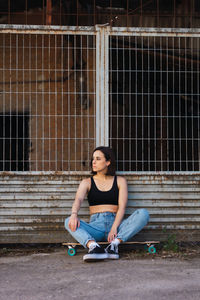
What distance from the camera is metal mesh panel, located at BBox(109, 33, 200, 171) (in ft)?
18.6

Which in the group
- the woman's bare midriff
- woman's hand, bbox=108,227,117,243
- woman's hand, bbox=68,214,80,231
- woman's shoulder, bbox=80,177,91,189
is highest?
woman's shoulder, bbox=80,177,91,189

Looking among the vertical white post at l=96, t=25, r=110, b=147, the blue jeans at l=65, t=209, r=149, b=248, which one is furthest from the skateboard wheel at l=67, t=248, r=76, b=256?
the vertical white post at l=96, t=25, r=110, b=147

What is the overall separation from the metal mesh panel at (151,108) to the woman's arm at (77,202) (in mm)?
587

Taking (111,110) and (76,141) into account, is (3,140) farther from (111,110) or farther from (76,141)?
(111,110)

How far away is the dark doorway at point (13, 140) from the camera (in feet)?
18.4

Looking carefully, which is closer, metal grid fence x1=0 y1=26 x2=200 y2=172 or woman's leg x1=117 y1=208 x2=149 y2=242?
woman's leg x1=117 y1=208 x2=149 y2=242

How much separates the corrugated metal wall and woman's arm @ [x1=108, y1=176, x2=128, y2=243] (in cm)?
27

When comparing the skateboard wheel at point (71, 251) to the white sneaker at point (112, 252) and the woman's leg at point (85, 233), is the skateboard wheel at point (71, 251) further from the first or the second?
the white sneaker at point (112, 252)

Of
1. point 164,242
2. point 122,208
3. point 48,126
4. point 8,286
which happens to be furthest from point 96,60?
point 8,286

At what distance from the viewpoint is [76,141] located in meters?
5.70

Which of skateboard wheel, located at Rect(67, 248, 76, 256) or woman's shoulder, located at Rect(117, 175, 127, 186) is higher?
woman's shoulder, located at Rect(117, 175, 127, 186)

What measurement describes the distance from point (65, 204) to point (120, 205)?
0.76 meters

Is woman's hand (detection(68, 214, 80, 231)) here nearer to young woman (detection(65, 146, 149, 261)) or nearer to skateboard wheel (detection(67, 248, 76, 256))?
young woman (detection(65, 146, 149, 261))

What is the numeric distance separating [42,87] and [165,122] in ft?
5.47
